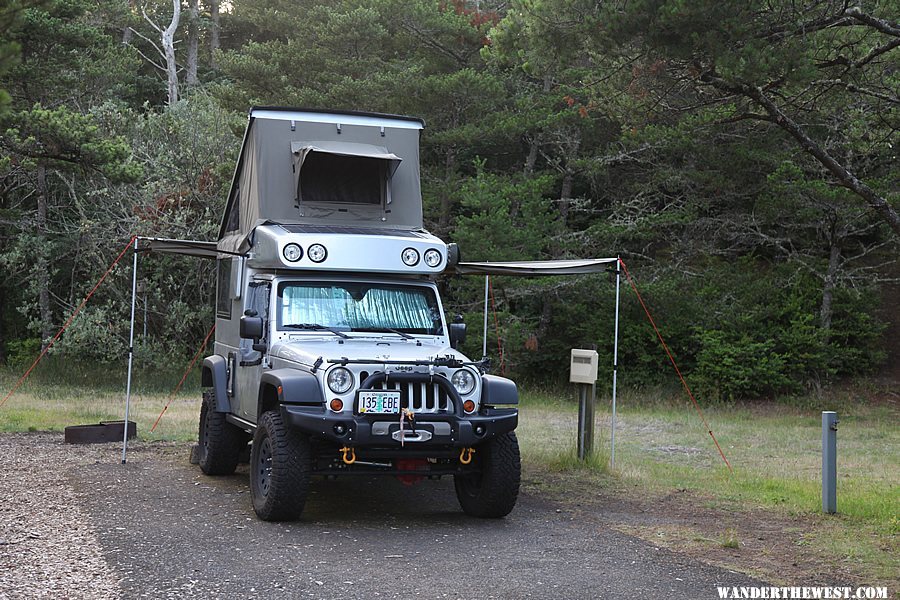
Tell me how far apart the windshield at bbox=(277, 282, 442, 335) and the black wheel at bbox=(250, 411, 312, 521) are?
4.02 feet

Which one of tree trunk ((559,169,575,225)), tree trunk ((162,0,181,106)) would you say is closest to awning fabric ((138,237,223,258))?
tree trunk ((559,169,575,225))

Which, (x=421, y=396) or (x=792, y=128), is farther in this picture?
(x=792, y=128)

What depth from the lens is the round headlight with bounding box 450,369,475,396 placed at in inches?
335

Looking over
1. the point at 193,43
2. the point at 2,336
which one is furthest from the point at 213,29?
the point at 2,336

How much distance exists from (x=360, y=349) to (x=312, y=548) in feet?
6.08

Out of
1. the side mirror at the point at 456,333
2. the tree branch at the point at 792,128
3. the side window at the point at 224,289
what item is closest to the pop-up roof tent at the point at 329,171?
the side window at the point at 224,289

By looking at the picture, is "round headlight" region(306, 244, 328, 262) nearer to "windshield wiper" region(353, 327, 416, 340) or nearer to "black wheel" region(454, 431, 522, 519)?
"windshield wiper" region(353, 327, 416, 340)

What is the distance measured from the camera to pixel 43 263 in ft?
83.8

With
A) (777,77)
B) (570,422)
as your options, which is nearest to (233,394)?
(777,77)

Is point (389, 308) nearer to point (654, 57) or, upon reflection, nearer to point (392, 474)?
point (392, 474)

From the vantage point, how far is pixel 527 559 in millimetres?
7418

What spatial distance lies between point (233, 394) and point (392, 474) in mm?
2918

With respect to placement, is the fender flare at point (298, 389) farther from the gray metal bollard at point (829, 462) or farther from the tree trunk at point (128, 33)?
the tree trunk at point (128, 33)

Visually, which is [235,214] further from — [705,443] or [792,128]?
[705,443]
